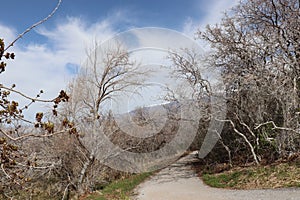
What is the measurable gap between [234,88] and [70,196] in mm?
8546

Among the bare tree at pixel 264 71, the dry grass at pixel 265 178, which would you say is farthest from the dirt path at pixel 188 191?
the bare tree at pixel 264 71

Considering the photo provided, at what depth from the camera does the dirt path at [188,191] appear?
305 inches

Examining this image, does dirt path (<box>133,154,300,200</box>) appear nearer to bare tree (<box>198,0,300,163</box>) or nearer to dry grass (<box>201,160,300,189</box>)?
dry grass (<box>201,160,300,189</box>)

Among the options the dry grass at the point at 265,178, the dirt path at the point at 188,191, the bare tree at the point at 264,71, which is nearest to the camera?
the dirt path at the point at 188,191

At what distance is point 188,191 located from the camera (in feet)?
32.9

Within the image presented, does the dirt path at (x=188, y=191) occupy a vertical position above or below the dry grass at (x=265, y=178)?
below

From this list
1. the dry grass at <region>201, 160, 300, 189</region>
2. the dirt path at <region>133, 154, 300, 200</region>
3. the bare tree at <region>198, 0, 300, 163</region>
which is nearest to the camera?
the dirt path at <region>133, 154, 300, 200</region>

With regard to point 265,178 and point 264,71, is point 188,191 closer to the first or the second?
point 265,178

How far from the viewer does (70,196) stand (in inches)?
498

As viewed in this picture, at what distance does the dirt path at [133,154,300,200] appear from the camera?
7.74 m

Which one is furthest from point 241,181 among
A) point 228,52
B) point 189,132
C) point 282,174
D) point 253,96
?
point 189,132

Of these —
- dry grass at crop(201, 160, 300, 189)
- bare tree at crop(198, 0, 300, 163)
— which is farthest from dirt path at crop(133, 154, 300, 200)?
bare tree at crop(198, 0, 300, 163)

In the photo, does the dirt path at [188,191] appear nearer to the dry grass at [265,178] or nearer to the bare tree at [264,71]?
the dry grass at [265,178]

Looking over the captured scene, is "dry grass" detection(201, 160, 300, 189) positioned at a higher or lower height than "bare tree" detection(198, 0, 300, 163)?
lower
